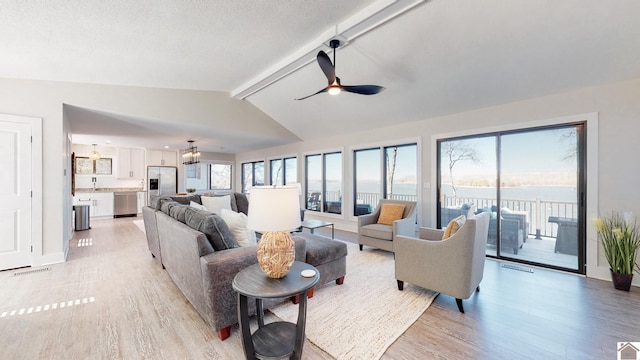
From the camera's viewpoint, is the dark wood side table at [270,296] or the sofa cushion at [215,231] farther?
the sofa cushion at [215,231]

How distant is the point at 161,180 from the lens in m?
8.68

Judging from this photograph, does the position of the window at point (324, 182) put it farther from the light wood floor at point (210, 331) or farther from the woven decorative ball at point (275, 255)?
the woven decorative ball at point (275, 255)

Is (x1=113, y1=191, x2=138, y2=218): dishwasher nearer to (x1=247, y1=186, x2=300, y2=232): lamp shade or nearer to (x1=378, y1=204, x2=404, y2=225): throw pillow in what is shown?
(x1=378, y1=204, x2=404, y2=225): throw pillow

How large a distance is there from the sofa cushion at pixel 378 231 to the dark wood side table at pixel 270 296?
2450 millimetres

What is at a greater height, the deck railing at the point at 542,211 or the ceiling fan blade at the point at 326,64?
the ceiling fan blade at the point at 326,64

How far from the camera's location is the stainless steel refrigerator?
8516mm

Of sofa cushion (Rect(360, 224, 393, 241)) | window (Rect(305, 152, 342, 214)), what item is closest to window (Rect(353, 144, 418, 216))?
window (Rect(305, 152, 342, 214))

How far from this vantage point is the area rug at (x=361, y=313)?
6.20 ft

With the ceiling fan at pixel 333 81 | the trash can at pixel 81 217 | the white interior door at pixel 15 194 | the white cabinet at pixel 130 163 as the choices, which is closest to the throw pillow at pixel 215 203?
the white interior door at pixel 15 194

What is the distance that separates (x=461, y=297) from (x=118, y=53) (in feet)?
15.3

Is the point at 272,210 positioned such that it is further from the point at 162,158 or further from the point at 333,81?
the point at 162,158

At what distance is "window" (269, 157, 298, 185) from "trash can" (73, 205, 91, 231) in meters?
4.77

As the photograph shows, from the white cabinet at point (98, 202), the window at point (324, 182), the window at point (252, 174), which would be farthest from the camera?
the window at point (252, 174)

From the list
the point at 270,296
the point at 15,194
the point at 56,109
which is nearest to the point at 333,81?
the point at 270,296
